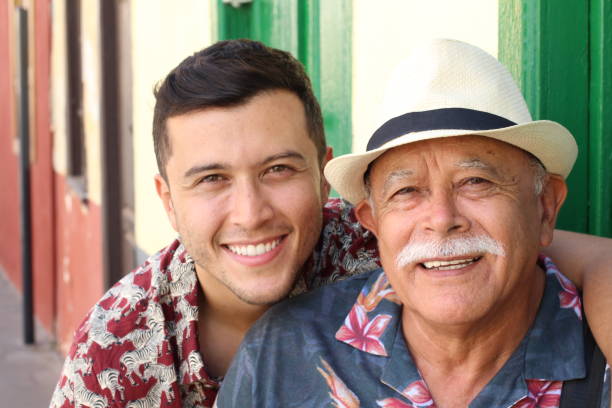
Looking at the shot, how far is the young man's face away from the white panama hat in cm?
38

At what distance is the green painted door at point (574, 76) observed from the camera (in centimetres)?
242

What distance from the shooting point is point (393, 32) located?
3121 millimetres

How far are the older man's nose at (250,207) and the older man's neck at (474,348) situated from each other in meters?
0.56

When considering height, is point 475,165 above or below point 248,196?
above

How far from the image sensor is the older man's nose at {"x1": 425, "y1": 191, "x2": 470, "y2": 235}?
2.02m

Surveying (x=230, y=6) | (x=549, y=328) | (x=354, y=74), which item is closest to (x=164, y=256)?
(x=354, y=74)

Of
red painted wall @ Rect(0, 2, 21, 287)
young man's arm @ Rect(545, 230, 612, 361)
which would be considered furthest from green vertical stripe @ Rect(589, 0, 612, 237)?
red painted wall @ Rect(0, 2, 21, 287)

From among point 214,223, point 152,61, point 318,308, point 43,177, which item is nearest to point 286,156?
point 214,223

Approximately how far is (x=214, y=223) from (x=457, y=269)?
790 millimetres

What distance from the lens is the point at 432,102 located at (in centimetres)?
207

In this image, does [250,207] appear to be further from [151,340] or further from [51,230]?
[51,230]

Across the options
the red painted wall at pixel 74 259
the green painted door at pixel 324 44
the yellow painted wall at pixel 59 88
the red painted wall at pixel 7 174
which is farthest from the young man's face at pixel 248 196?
the red painted wall at pixel 7 174

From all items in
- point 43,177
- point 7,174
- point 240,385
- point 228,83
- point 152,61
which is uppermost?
point 152,61

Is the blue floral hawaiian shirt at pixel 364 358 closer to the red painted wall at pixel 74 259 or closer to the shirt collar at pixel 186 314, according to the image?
the shirt collar at pixel 186 314
